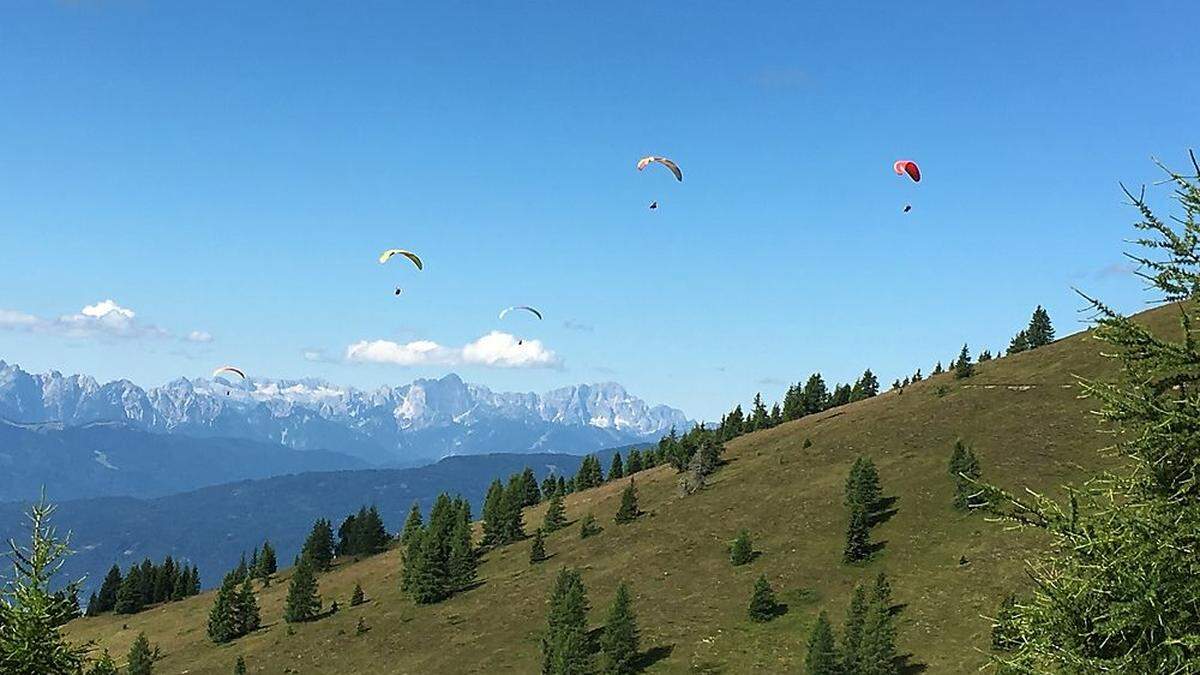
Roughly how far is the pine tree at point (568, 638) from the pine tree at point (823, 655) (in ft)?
56.0

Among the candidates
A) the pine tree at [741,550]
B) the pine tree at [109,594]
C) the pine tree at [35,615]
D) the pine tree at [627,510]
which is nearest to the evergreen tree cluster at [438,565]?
the pine tree at [627,510]

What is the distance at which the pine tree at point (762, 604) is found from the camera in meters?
64.8

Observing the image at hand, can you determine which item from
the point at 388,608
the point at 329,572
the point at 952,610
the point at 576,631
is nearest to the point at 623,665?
the point at 576,631

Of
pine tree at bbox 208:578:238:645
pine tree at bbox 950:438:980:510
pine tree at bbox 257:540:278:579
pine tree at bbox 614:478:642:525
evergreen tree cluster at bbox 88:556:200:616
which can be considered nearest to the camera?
pine tree at bbox 950:438:980:510

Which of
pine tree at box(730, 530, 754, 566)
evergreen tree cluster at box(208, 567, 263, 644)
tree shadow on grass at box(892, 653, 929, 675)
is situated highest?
pine tree at box(730, 530, 754, 566)

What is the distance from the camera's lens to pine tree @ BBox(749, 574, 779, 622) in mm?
64812

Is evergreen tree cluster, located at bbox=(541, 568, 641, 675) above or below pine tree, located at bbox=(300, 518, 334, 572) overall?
below

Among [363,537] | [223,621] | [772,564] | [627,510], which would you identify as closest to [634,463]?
[363,537]

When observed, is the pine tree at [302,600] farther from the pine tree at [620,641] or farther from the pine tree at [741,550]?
the pine tree at [741,550]

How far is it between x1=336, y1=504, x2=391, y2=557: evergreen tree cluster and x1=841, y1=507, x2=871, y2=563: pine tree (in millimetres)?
98638

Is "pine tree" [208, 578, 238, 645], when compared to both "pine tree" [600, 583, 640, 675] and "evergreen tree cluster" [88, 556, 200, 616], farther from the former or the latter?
"pine tree" [600, 583, 640, 675]

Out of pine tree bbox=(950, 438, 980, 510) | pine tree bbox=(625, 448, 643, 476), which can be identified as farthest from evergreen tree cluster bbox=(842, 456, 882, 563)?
pine tree bbox=(625, 448, 643, 476)

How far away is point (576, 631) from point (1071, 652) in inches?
2013

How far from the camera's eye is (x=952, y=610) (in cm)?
5966
